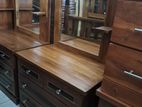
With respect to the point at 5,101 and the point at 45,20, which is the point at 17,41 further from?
the point at 5,101

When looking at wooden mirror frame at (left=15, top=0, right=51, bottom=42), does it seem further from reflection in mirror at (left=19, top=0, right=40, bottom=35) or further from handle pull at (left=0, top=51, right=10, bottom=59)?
handle pull at (left=0, top=51, right=10, bottom=59)

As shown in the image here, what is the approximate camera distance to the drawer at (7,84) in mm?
1928

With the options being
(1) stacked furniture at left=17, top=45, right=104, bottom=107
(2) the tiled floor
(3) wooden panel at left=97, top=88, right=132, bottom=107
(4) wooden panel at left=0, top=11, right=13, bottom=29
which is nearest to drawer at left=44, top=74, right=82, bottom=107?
(1) stacked furniture at left=17, top=45, right=104, bottom=107

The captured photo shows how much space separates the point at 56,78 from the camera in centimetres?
127

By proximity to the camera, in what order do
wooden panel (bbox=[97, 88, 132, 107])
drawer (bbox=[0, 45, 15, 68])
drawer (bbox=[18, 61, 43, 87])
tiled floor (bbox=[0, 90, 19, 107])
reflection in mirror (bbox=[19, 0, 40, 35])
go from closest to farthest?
wooden panel (bbox=[97, 88, 132, 107]), drawer (bbox=[18, 61, 43, 87]), drawer (bbox=[0, 45, 15, 68]), tiled floor (bbox=[0, 90, 19, 107]), reflection in mirror (bbox=[19, 0, 40, 35])

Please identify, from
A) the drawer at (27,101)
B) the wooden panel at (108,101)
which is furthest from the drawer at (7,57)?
the wooden panel at (108,101)

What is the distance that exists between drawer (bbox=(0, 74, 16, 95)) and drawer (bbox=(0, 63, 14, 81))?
0.06 metres

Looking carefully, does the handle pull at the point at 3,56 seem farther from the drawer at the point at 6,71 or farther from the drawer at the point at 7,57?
the drawer at the point at 6,71

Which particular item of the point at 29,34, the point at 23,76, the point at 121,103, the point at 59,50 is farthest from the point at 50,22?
the point at 121,103

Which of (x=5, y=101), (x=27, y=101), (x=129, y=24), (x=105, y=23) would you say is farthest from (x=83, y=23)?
(x=5, y=101)

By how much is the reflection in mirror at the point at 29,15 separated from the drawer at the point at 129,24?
1.38m

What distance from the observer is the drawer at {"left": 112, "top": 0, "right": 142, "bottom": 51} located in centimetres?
77

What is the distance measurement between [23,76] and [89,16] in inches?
34.5

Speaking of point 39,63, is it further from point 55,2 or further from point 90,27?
point 55,2
